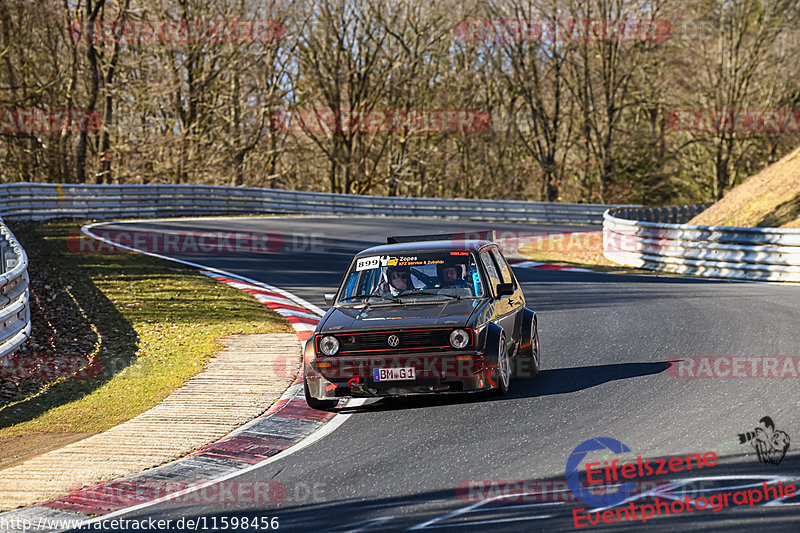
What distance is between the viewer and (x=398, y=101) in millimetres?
46969

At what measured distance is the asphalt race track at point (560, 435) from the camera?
5.42 meters

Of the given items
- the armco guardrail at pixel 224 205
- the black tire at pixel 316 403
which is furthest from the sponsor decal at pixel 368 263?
the armco guardrail at pixel 224 205

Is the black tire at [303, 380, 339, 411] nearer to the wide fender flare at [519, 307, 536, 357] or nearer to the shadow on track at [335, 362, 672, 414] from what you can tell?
the shadow on track at [335, 362, 672, 414]

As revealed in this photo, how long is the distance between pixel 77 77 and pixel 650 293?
107 feet

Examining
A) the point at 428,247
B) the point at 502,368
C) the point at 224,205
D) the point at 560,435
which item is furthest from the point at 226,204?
the point at 560,435

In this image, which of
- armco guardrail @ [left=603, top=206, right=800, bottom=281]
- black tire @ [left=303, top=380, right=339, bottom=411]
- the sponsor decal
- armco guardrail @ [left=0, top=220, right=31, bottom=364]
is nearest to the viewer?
black tire @ [left=303, top=380, right=339, bottom=411]

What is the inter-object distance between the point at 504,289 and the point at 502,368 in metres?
1.09

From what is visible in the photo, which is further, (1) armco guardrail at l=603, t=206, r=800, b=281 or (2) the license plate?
(1) armco guardrail at l=603, t=206, r=800, b=281

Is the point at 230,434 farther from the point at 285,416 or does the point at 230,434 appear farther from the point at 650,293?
the point at 650,293

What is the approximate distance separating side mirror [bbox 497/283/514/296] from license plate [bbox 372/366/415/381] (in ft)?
5.19

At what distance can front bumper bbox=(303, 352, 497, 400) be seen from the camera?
802 centimetres

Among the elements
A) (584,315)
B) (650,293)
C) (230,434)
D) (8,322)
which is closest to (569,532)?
(230,434)

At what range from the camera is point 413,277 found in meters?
9.30

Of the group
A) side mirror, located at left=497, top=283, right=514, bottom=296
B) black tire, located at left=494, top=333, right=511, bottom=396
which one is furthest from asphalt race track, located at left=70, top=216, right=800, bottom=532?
side mirror, located at left=497, top=283, right=514, bottom=296
